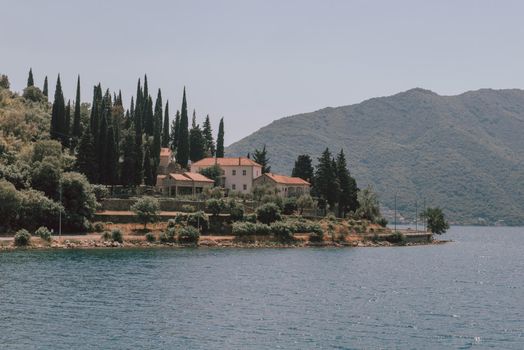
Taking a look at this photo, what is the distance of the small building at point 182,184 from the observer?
11981 cm

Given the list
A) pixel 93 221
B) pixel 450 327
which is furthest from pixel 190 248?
pixel 450 327

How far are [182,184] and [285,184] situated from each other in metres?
21.1

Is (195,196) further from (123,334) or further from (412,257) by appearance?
(123,334)

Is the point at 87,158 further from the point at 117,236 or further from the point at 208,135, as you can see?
the point at 208,135

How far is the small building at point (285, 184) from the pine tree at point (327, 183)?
6.60 meters

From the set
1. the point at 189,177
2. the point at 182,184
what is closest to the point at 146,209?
the point at 182,184

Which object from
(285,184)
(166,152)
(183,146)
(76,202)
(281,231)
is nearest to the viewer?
(76,202)

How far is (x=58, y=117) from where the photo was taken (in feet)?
401

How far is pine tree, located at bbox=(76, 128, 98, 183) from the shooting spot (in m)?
111

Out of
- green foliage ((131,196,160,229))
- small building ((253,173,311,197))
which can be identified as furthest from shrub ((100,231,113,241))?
small building ((253,173,311,197))

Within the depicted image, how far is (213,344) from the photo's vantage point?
3759 centimetres

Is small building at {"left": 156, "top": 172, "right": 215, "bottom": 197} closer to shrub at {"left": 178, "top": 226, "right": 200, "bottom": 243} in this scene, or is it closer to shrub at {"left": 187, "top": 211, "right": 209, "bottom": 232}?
shrub at {"left": 187, "top": 211, "right": 209, "bottom": 232}

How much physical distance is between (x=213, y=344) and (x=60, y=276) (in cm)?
2891

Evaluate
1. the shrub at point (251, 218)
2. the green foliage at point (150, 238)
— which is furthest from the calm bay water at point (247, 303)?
the shrub at point (251, 218)
